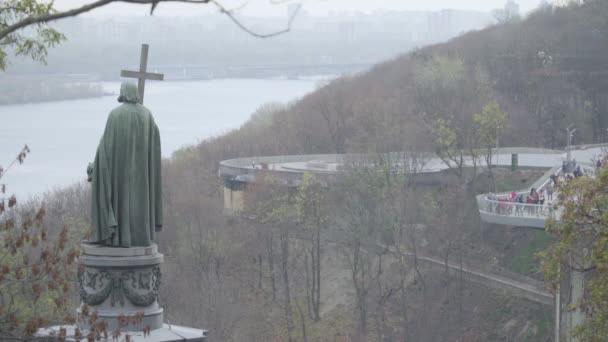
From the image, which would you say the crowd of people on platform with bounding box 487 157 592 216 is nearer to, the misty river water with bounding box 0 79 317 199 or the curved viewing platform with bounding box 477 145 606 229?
the curved viewing platform with bounding box 477 145 606 229

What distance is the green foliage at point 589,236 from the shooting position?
65.5ft

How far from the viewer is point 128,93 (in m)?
12.6

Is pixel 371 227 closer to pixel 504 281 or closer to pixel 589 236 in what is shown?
pixel 504 281

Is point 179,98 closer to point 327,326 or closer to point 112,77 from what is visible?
point 112,77

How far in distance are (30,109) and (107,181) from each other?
3172 inches

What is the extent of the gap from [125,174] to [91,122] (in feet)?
285

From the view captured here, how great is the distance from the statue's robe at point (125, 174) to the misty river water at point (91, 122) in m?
51.9

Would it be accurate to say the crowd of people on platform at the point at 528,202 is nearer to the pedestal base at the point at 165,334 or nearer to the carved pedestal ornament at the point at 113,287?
the pedestal base at the point at 165,334

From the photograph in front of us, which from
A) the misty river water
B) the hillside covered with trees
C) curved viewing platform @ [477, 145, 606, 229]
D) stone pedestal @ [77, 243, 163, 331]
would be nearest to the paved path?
the hillside covered with trees

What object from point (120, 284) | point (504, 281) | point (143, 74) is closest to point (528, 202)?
point (504, 281)

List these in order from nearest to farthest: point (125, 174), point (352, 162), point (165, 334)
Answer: point (165, 334)
point (125, 174)
point (352, 162)

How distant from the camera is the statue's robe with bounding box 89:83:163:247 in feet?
40.7

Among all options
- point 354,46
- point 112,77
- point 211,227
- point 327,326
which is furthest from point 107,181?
point 354,46

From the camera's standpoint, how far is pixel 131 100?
496 inches
